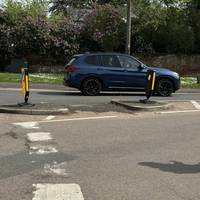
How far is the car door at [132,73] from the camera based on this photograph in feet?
72.7

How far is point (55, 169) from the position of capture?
27.5 feet

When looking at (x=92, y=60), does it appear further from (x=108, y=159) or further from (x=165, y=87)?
(x=108, y=159)

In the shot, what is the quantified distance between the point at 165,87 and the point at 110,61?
2.33 m

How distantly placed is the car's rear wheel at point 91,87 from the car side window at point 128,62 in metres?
1.29

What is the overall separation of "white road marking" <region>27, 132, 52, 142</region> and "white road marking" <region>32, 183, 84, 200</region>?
3.52 metres

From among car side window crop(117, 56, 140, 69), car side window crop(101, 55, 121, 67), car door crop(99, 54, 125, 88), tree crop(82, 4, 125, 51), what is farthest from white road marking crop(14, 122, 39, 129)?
tree crop(82, 4, 125, 51)

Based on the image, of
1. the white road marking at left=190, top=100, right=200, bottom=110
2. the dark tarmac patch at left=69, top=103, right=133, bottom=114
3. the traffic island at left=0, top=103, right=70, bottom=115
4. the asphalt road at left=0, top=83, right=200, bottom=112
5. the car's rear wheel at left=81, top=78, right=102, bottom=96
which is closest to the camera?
the traffic island at left=0, top=103, right=70, bottom=115

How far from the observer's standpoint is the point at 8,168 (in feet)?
27.5

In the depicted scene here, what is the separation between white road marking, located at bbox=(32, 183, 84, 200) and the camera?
6.80m

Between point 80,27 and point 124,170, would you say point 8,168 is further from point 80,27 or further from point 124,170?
point 80,27

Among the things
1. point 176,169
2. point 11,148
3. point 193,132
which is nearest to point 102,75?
point 193,132

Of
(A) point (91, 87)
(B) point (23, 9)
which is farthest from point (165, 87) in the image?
(B) point (23, 9)

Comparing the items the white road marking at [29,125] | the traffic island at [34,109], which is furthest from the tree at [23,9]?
the white road marking at [29,125]

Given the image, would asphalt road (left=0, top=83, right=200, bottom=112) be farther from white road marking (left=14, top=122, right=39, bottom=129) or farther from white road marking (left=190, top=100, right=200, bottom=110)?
white road marking (left=14, top=122, right=39, bottom=129)
